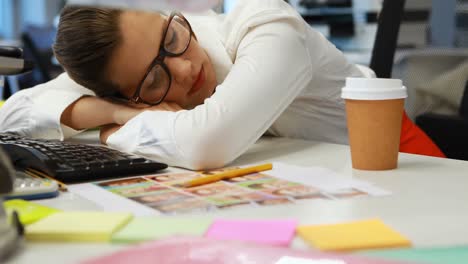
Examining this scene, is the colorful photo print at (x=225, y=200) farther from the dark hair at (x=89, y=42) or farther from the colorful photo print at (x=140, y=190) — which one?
the dark hair at (x=89, y=42)

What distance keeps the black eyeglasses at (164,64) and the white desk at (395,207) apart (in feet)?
0.83

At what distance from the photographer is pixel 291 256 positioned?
1.58 ft

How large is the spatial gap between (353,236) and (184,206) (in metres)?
0.20

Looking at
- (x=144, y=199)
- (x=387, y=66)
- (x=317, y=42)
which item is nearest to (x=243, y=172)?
(x=144, y=199)

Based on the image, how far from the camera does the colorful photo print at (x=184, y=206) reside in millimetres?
650

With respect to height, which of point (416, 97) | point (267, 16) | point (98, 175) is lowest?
point (416, 97)

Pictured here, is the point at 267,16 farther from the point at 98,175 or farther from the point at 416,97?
the point at 416,97

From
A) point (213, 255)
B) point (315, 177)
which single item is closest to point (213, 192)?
point (315, 177)

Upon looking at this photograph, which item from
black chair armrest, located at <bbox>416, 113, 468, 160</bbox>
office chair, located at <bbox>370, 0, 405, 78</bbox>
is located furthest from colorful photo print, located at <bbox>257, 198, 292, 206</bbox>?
office chair, located at <bbox>370, 0, 405, 78</bbox>

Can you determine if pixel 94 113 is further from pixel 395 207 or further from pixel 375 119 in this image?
pixel 395 207

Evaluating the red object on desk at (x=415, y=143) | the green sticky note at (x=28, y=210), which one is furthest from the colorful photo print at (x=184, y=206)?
the red object on desk at (x=415, y=143)

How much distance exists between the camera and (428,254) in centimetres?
51

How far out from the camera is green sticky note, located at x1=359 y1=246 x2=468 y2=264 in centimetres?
49

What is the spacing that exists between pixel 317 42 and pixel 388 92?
0.42m
